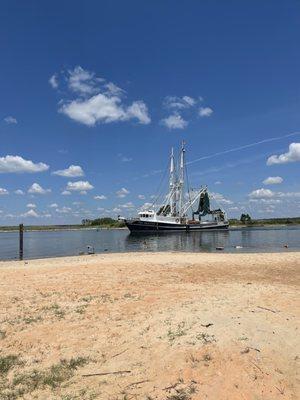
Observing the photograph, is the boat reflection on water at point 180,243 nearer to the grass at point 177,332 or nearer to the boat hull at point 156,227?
the boat hull at point 156,227

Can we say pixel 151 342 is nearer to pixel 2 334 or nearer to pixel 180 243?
pixel 2 334

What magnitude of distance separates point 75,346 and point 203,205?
4771 inches

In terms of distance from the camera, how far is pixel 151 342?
9055mm

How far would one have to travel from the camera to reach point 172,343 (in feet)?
28.8

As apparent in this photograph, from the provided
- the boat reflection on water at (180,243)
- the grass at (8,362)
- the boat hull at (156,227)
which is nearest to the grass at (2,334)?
the grass at (8,362)

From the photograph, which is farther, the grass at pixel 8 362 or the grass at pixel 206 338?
the grass at pixel 206 338

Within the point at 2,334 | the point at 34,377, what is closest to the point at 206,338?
the point at 34,377

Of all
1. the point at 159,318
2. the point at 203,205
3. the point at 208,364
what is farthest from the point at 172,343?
the point at 203,205

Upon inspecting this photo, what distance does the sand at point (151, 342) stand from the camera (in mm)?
7016

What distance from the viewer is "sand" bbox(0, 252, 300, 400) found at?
7.02 meters

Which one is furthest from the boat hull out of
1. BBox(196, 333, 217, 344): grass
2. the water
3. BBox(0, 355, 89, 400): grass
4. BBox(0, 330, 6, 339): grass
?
BBox(0, 355, 89, 400): grass

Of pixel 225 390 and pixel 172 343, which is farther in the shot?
pixel 172 343

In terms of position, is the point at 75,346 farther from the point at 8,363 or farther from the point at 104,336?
the point at 8,363

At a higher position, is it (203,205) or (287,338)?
(203,205)
